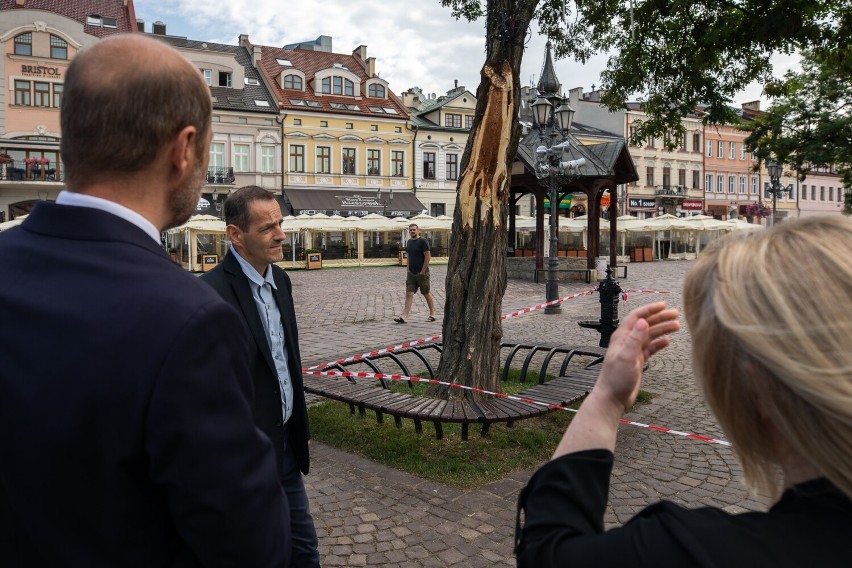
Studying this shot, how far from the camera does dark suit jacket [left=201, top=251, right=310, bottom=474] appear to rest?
284 centimetres

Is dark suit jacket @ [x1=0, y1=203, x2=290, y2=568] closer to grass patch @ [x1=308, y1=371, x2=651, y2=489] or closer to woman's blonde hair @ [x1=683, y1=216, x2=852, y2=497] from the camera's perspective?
woman's blonde hair @ [x1=683, y1=216, x2=852, y2=497]

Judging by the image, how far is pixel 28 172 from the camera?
33.9 meters

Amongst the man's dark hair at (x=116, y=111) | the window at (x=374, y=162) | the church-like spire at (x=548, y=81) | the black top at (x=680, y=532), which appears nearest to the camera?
→ the black top at (x=680, y=532)

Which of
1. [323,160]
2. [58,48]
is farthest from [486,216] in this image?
[58,48]

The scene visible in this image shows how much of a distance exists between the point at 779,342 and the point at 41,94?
133 feet

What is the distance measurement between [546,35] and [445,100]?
38342 mm

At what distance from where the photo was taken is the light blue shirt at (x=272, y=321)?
3.06 meters

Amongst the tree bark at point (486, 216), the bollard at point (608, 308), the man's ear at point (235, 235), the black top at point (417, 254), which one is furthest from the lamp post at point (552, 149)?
the man's ear at point (235, 235)

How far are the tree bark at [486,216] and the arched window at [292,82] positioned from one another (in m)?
38.5

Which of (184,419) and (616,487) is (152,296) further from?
(616,487)

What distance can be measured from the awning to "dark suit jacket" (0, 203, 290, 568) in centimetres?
3843

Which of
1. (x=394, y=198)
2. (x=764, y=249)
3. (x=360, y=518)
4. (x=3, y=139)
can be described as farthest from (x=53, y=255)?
(x=394, y=198)

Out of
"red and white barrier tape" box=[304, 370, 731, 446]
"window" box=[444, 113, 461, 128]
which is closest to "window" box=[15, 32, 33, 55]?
"window" box=[444, 113, 461, 128]

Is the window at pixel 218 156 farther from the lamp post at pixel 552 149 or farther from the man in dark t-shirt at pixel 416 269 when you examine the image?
the man in dark t-shirt at pixel 416 269
